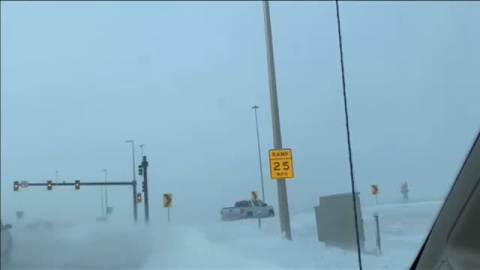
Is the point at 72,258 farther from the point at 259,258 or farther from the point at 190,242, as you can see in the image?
the point at 259,258

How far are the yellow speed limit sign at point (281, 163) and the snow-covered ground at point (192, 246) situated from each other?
78cm

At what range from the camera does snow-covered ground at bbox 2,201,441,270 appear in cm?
788

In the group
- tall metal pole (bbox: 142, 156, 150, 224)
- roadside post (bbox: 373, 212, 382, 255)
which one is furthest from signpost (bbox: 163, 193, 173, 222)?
roadside post (bbox: 373, 212, 382, 255)

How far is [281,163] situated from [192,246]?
1.75 meters

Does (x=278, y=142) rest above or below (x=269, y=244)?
above

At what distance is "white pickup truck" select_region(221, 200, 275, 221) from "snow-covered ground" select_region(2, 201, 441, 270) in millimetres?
134

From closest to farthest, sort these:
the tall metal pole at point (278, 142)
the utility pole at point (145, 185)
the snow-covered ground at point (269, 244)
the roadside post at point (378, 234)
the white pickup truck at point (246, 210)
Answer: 1. the snow-covered ground at point (269, 244)
2. the roadside post at point (378, 234)
3. the utility pole at point (145, 185)
4. the white pickup truck at point (246, 210)
5. the tall metal pole at point (278, 142)

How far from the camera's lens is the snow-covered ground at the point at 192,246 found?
310 inches

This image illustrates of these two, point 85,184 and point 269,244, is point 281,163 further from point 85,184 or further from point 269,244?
point 85,184

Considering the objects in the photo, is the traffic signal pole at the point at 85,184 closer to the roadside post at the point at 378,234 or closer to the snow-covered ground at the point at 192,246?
the snow-covered ground at the point at 192,246

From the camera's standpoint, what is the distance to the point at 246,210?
30.0ft

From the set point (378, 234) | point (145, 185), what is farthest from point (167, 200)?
point (378, 234)

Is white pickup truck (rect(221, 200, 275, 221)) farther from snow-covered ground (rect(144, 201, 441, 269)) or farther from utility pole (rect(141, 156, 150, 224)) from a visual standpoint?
utility pole (rect(141, 156, 150, 224))

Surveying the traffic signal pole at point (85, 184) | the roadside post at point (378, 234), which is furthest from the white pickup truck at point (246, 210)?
the roadside post at point (378, 234)
